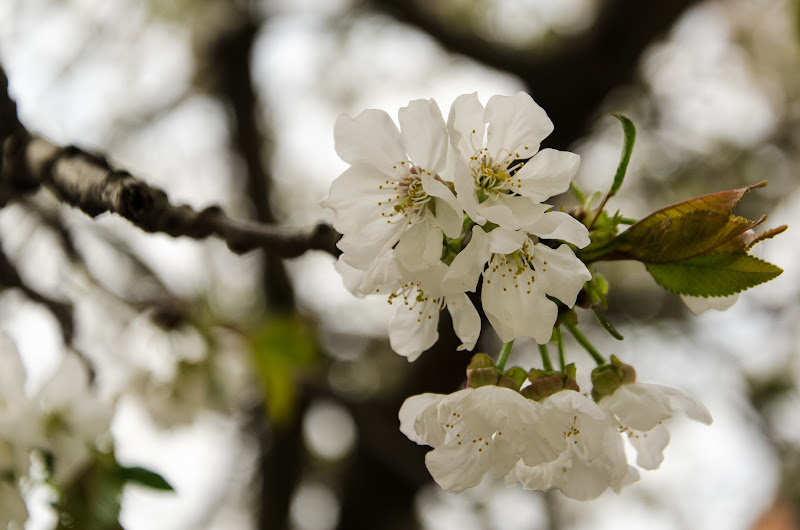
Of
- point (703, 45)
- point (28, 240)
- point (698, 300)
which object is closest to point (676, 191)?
point (703, 45)

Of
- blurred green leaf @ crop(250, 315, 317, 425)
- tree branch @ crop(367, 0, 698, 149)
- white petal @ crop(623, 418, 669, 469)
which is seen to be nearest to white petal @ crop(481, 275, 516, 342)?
white petal @ crop(623, 418, 669, 469)

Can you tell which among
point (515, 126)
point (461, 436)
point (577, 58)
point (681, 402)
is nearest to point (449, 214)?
point (515, 126)

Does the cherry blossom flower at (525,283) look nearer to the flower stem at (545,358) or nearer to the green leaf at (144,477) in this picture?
the flower stem at (545,358)

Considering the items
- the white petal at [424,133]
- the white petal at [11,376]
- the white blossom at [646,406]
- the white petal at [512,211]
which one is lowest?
the white blossom at [646,406]

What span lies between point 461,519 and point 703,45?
8.34ft

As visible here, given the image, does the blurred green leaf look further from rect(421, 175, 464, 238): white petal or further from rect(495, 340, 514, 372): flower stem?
rect(421, 175, 464, 238): white petal

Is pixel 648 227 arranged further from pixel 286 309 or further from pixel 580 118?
pixel 286 309

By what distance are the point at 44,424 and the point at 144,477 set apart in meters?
0.16

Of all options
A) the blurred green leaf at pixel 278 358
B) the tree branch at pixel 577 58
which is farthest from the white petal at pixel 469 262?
the tree branch at pixel 577 58

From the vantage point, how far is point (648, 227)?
0.56m

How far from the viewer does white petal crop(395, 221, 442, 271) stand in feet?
1.72

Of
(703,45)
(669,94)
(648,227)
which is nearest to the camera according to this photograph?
(648,227)

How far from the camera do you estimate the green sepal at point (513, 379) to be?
0.62 metres

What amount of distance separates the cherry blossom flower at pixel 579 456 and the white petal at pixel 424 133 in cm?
25
